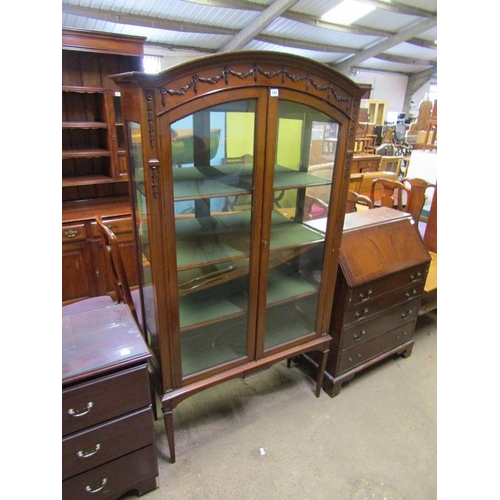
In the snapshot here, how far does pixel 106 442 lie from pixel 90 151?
2.09 m

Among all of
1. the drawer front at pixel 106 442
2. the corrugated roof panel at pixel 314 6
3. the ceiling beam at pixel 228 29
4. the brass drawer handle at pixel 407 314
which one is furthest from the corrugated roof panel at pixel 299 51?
the drawer front at pixel 106 442

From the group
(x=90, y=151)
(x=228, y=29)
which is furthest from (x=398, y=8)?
(x=90, y=151)

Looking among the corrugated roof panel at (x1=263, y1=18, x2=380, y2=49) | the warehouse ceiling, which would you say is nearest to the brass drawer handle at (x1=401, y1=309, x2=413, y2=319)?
the warehouse ceiling

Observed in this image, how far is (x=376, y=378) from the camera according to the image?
6.98 ft

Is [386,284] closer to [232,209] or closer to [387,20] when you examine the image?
[232,209]

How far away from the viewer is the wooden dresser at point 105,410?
1.15m

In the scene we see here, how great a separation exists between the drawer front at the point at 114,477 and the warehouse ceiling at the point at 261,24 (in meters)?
3.31

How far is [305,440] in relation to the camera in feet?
5.59

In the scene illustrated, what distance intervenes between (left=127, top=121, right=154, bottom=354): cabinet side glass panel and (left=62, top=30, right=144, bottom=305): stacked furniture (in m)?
0.90

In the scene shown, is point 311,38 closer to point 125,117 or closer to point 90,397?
point 125,117

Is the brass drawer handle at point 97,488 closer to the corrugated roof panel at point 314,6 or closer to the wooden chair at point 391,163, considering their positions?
the wooden chair at point 391,163
